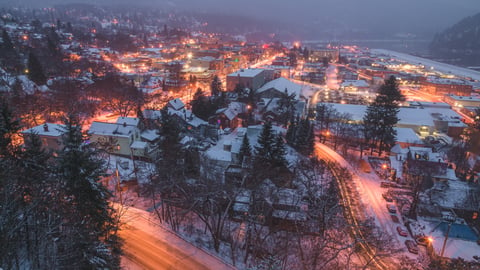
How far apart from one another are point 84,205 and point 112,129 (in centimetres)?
1654

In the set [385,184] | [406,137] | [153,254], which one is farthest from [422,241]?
[406,137]

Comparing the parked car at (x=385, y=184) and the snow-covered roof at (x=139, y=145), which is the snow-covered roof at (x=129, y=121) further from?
the parked car at (x=385, y=184)

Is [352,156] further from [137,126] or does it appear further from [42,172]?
[42,172]

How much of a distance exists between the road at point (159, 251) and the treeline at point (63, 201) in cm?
214

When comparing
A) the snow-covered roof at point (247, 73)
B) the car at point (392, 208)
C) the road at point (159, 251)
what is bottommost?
the car at point (392, 208)

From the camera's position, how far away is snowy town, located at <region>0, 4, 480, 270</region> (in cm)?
1057

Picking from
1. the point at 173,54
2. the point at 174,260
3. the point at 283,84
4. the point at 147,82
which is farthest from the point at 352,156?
the point at 173,54

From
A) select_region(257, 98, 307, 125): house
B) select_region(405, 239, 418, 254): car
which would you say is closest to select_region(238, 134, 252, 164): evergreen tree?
select_region(405, 239, 418, 254): car

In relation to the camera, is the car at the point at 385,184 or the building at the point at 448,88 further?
the building at the point at 448,88

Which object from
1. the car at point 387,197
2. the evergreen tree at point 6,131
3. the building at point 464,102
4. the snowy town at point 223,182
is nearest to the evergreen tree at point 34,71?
the snowy town at point 223,182

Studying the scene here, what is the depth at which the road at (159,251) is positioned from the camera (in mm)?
13203

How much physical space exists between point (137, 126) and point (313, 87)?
47306mm

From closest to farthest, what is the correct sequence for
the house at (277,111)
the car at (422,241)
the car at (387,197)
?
the car at (422,241) → the car at (387,197) → the house at (277,111)

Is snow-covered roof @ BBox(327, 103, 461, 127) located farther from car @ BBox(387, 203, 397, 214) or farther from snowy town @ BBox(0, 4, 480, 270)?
car @ BBox(387, 203, 397, 214)
